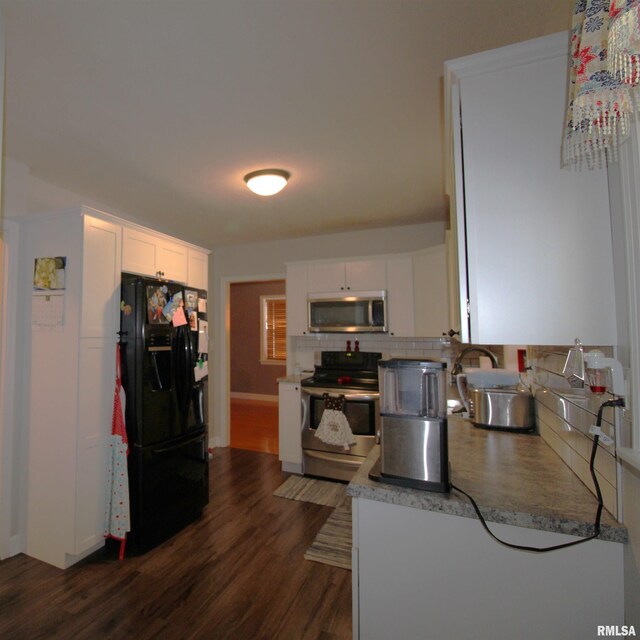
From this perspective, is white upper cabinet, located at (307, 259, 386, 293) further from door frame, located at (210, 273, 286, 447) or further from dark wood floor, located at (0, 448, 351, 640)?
dark wood floor, located at (0, 448, 351, 640)

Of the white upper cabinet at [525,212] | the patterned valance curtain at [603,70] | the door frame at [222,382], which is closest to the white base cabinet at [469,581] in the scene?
the white upper cabinet at [525,212]

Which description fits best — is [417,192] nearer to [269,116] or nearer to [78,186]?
[269,116]

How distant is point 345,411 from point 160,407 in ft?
5.32

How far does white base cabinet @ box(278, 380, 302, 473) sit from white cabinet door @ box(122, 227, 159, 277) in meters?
1.71

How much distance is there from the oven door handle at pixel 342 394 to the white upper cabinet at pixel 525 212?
7.13 feet

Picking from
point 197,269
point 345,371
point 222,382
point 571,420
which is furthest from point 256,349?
point 571,420

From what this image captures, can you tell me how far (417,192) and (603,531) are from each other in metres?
2.60

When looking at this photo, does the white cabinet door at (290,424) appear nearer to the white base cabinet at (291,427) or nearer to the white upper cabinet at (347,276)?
the white base cabinet at (291,427)

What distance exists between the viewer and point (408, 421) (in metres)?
1.13

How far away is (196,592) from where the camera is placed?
189cm

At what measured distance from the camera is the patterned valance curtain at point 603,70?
0.53 m

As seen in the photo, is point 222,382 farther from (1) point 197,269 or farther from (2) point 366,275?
(2) point 366,275

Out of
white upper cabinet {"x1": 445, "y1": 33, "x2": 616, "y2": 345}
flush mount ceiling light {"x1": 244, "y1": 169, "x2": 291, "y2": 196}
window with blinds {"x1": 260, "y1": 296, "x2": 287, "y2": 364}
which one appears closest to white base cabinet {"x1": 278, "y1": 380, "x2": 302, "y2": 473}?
flush mount ceiling light {"x1": 244, "y1": 169, "x2": 291, "y2": 196}

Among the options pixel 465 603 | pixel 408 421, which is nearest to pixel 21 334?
pixel 408 421
